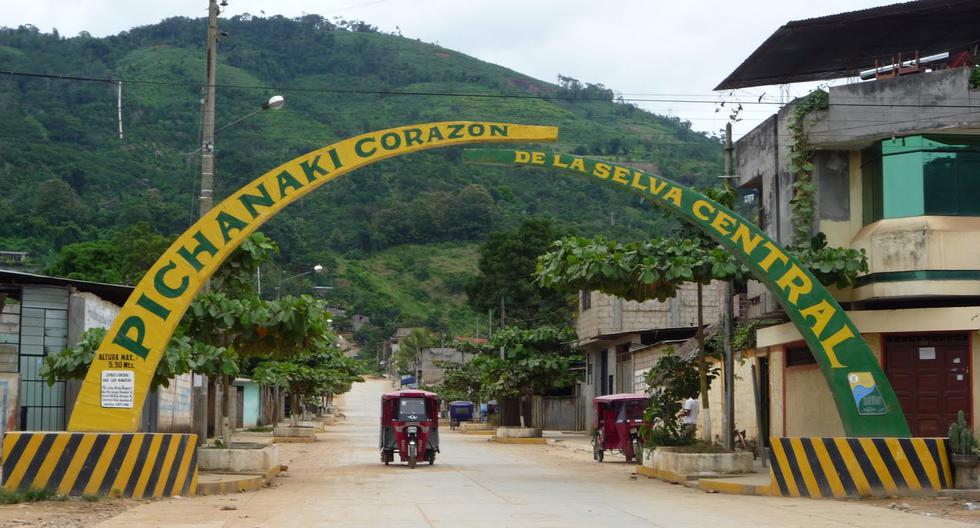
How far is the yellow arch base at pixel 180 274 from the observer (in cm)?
1814

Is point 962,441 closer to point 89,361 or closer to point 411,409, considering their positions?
point 89,361

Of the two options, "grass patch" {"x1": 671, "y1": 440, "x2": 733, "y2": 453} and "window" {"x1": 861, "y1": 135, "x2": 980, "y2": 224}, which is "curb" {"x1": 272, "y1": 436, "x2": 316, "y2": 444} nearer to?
"grass patch" {"x1": 671, "y1": 440, "x2": 733, "y2": 453}

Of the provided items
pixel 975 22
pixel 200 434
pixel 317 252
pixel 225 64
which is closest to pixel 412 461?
pixel 200 434

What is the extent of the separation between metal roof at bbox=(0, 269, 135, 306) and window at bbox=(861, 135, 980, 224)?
16387mm

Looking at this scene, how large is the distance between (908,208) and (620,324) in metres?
29.9

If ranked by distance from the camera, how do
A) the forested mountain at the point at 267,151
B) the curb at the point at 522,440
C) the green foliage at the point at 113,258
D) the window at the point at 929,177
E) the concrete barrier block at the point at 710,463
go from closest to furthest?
the concrete barrier block at the point at 710,463 < the window at the point at 929,177 < the curb at the point at 522,440 < the green foliage at the point at 113,258 < the forested mountain at the point at 267,151

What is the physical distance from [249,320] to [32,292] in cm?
755

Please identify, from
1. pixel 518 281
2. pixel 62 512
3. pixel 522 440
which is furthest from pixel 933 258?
pixel 518 281

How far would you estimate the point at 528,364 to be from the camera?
5231cm

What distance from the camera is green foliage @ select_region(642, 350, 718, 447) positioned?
24.7m

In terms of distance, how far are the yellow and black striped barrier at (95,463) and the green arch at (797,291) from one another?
7108mm

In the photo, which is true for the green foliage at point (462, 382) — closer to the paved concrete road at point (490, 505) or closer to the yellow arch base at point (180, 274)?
the paved concrete road at point (490, 505)

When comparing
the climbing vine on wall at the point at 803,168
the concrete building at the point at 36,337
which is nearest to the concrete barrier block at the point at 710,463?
the climbing vine on wall at the point at 803,168

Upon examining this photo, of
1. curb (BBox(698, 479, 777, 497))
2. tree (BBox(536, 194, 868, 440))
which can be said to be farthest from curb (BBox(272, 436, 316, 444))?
curb (BBox(698, 479, 777, 497))
